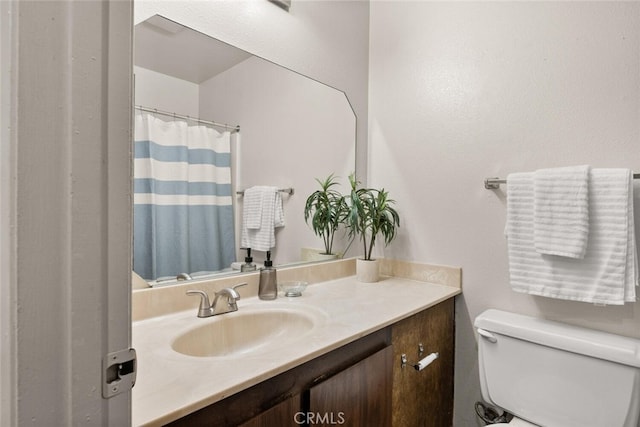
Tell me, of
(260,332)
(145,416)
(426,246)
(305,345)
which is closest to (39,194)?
(145,416)

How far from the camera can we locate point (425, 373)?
1.32 metres

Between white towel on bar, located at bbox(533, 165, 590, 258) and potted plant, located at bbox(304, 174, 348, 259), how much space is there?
2.63 feet

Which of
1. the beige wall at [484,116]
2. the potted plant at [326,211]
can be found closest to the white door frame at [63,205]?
the potted plant at [326,211]

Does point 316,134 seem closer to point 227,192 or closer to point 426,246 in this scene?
point 227,192

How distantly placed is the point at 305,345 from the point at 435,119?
1.22 meters

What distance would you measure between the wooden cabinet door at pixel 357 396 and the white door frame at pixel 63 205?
0.54 m

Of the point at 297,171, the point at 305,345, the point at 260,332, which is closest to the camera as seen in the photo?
the point at 305,345

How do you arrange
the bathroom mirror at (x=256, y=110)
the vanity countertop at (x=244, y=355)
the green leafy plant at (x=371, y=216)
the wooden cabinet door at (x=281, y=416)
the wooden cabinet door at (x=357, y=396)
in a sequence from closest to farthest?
the vanity countertop at (x=244, y=355) < the wooden cabinet door at (x=281, y=416) < the wooden cabinet door at (x=357, y=396) < the bathroom mirror at (x=256, y=110) < the green leafy plant at (x=371, y=216)

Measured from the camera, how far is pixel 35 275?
37 cm

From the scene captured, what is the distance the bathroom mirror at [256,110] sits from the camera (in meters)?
1.14

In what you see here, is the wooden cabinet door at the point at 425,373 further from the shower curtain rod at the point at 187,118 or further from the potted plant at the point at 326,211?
the shower curtain rod at the point at 187,118

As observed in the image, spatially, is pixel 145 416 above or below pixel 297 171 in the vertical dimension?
below

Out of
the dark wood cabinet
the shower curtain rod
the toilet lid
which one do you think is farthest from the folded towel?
the toilet lid

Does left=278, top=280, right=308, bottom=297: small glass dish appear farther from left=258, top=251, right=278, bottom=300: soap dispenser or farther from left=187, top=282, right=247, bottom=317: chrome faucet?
left=187, top=282, right=247, bottom=317: chrome faucet
